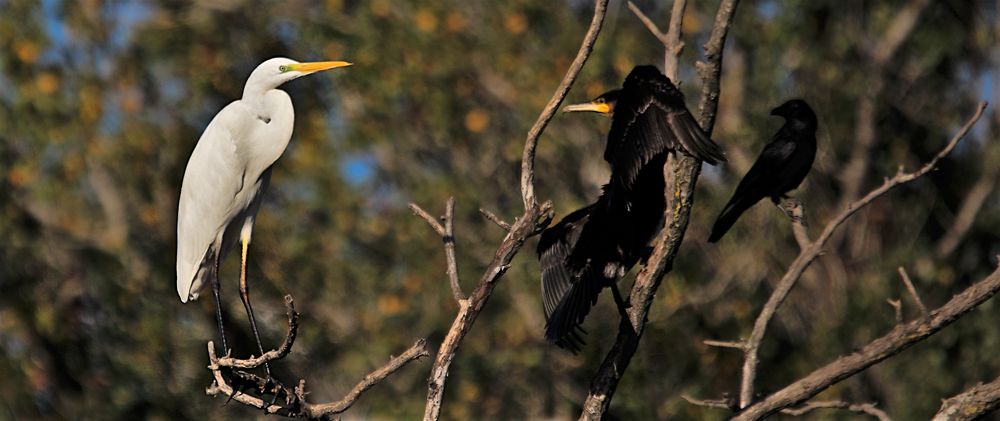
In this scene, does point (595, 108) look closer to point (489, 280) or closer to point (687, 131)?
point (687, 131)

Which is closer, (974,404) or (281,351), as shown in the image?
(281,351)

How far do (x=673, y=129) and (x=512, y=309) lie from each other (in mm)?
7692

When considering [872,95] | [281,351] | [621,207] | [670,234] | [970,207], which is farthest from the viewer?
[872,95]

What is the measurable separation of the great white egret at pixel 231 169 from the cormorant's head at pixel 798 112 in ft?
8.00

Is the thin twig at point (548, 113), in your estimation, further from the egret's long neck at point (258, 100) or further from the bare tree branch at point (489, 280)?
the egret's long neck at point (258, 100)

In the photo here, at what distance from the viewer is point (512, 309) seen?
11.9 m

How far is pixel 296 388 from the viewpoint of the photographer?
407 centimetres

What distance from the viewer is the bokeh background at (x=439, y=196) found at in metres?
11.2

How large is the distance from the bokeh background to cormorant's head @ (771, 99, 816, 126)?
11.8 feet


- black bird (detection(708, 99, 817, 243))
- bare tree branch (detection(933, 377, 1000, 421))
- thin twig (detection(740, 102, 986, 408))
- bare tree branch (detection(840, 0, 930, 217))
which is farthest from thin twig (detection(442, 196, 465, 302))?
bare tree branch (detection(840, 0, 930, 217))

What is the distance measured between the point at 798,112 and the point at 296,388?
3476 millimetres

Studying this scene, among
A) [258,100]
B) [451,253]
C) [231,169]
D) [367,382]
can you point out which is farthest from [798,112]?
[367,382]

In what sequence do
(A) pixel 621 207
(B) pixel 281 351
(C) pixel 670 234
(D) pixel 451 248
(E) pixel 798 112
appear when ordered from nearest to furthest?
(B) pixel 281 351
(D) pixel 451 248
(C) pixel 670 234
(A) pixel 621 207
(E) pixel 798 112

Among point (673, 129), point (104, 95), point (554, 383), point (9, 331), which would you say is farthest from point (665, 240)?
point (104, 95)
